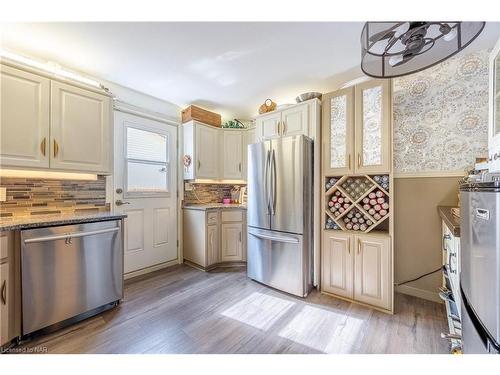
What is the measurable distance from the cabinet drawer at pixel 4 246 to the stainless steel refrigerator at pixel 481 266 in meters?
2.53

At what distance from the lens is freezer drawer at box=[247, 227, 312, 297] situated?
2.19 metres

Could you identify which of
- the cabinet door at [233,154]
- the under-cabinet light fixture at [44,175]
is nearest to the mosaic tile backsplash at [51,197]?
the under-cabinet light fixture at [44,175]

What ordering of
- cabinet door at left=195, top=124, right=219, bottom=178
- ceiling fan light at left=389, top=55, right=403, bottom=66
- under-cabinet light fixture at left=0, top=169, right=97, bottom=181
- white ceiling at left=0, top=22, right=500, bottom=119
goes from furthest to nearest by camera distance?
cabinet door at left=195, top=124, right=219, bottom=178
under-cabinet light fixture at left=0, top=169, right=97, bottom=181
white ceiling at left=0, top=22, right=500, bottom=119
ceiling fan light at left=389, top=55, right=403, bottom=66

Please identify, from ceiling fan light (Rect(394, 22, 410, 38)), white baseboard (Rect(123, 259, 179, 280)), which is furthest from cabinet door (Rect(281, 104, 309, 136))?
white baseboard (Rect(123, 259, 179, 280))

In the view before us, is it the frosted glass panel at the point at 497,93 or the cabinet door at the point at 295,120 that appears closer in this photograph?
the frosted glass panel at the point at 497,93

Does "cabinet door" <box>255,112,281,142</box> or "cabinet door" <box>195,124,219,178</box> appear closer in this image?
"cabinet door" <box>255,112,281,142</box>

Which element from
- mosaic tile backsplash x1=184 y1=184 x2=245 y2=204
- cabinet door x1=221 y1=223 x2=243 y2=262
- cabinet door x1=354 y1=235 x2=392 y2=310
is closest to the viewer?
cabinet door x1=354 y1=235 x2=392 y2=310

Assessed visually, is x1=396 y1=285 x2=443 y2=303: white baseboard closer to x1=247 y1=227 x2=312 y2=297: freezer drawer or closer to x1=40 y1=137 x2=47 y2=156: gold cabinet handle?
x1=247 y1=227 x2=312 y2=297: freezer drawer

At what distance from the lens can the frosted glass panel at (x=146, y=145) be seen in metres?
2.75

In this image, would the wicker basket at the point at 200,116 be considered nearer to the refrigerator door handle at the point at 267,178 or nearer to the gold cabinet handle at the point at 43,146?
the refrigerator door handle at the point at 267,178

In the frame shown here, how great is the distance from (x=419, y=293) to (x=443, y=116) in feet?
5.89

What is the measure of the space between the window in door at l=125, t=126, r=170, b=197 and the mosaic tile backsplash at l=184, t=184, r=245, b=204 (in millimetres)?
394

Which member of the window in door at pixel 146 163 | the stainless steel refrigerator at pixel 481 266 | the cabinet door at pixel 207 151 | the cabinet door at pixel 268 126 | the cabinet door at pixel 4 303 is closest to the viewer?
the stainless steel refrigerator at pixel 481 266
